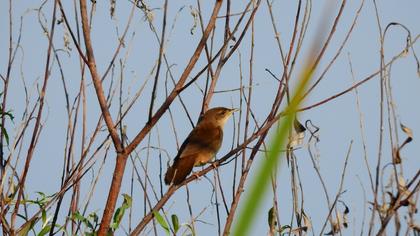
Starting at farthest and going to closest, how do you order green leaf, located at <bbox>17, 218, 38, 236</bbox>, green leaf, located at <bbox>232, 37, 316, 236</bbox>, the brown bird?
1. the brown bird
2. green leaf, located at <bbox>17, 218, 38, 236</bbox>
3. green leaf, located at <bbox>232, 37, 316, 236</bbox>

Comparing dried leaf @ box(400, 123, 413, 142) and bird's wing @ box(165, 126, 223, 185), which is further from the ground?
bird's wing @ box(165, 126, 223, 185)

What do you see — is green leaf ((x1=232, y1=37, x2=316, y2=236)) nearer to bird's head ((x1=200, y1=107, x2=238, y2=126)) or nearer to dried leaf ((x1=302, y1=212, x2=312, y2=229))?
dried leaf ((x1=302, y1=212, x2=312, y2=229))

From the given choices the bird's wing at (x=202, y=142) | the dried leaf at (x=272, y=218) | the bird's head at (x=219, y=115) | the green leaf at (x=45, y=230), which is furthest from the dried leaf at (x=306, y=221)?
the bird's head at (x=219, y=115)

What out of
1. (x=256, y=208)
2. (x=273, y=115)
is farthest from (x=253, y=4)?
(x=256, y=208)

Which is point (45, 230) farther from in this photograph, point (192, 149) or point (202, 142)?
point (202, 142)

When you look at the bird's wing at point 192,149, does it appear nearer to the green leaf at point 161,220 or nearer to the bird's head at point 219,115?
the bird's head at point 219,115

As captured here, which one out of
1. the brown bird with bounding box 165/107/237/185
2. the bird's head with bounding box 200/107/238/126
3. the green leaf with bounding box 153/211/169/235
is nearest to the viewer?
the green leaf with bounding box 153/211/169/235

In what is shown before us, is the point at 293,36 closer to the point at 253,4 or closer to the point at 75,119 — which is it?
the point at 253,4

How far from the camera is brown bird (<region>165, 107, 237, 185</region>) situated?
492 centimetres

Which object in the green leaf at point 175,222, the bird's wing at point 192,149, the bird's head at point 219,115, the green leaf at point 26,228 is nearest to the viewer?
the green leaf at point 26,228

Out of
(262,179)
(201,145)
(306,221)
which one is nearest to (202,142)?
(201,145)

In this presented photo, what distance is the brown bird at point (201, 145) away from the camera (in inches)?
194

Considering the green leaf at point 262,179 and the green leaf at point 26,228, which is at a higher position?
the green leaf at point 26,228

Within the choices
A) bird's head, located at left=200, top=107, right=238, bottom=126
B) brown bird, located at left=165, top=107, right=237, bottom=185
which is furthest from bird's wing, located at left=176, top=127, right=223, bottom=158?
bird's head, located at left=200, top=107, right=238, bottom=126
